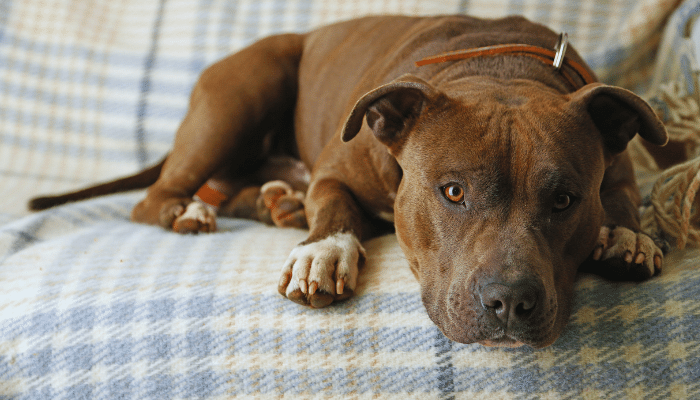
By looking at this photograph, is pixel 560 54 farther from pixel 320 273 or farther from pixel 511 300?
pixel 320 273

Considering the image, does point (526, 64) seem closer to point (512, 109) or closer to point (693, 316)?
point (512, 109)

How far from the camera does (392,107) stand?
1916 millimetres

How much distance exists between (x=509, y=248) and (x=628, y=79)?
237 cm

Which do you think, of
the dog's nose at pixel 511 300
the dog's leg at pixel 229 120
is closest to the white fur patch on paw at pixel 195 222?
the dog's leg at pixel 229 120

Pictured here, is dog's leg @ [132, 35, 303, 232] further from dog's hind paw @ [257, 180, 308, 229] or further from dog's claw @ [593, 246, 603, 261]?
dog's claw @ [593, 246, 603, 261]

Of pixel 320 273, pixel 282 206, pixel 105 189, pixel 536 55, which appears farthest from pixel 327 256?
pixel 105 189

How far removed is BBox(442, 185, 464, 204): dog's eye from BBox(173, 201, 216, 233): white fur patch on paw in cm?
127

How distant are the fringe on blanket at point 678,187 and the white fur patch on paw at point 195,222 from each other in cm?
184

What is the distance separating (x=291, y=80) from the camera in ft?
10.9

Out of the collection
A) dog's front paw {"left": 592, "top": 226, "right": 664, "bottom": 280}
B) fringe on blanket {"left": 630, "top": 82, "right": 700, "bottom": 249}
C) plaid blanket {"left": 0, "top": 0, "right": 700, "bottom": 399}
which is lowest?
plaid blanket {"left": 0, "top": 0, "right": 700, "bottom": 399}

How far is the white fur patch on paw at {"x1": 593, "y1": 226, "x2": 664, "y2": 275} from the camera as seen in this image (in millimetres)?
1765

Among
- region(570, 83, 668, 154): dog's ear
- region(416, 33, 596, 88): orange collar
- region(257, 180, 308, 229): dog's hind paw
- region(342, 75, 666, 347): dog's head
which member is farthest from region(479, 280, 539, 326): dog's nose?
region(257, 180, 308, 229): dog's hind paw

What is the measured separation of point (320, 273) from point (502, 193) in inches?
23.9

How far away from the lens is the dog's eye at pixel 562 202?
1.67m
